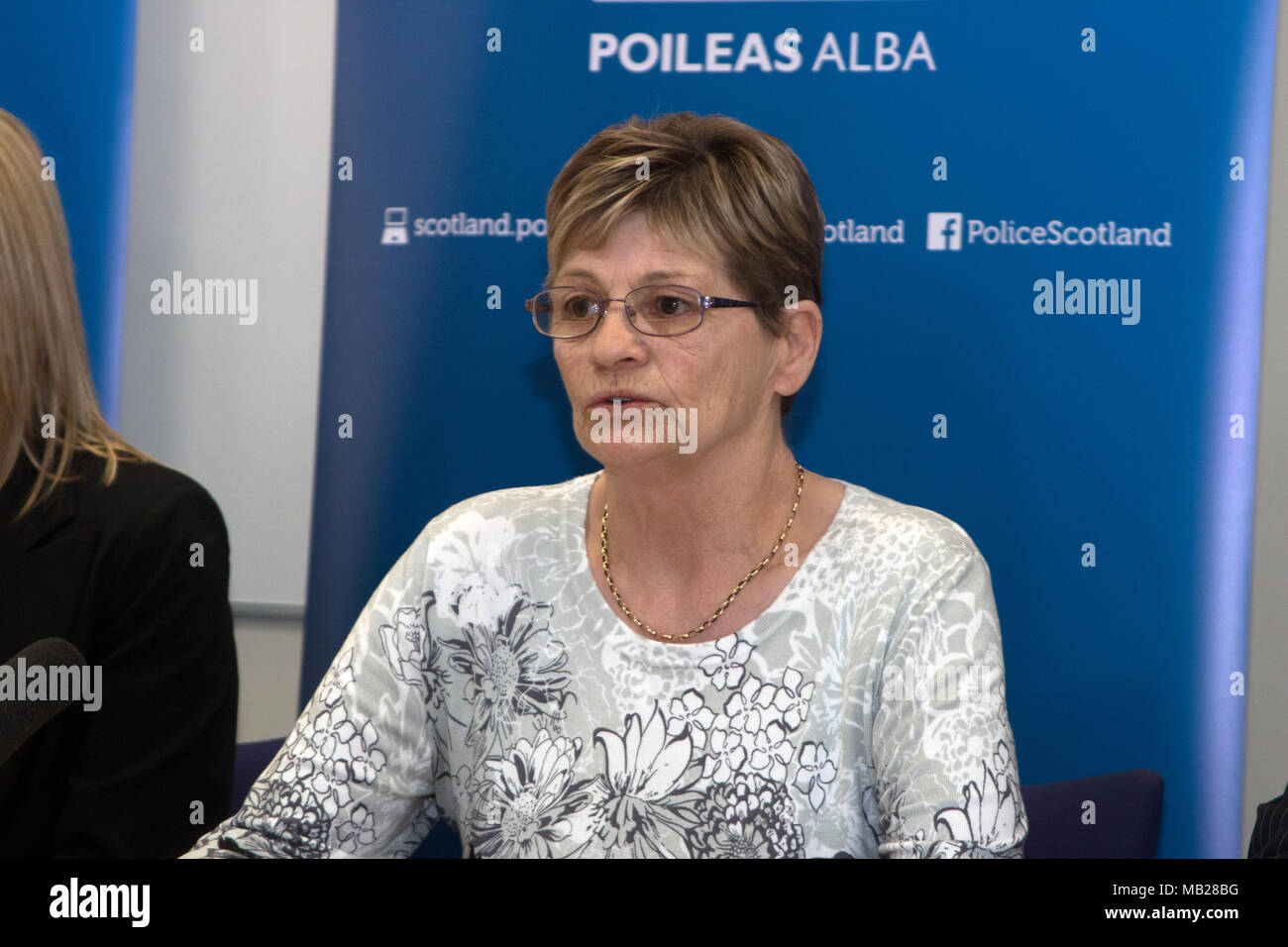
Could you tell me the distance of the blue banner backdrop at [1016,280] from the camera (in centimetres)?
253

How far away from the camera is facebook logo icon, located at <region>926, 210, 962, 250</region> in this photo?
8.57 feet

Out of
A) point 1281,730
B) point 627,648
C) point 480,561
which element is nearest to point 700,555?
point 627,648

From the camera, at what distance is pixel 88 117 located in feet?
10.5

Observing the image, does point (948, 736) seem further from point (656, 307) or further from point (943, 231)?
point (943, 231)

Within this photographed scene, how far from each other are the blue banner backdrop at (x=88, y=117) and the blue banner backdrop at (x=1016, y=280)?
3.15 ft

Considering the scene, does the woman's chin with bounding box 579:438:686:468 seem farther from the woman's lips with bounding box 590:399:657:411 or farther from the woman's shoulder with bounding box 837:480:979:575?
the woman's shoulder with bounding box 837:480:979:575

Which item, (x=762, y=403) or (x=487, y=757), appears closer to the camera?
(x=487, y=757)

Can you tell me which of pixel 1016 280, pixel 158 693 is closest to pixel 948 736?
pixel 158 693

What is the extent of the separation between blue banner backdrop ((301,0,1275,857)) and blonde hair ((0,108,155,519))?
101 centimetres

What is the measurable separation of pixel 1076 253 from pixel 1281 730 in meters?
1.08

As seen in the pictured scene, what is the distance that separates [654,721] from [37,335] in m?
1.06
